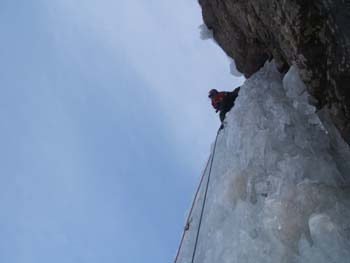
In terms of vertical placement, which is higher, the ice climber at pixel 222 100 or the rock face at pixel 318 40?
the ice climber at pixel 222 100

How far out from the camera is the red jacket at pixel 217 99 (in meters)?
8.60

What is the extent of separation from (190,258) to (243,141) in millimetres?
1855

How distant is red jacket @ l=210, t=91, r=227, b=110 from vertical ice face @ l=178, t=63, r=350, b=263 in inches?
56.3

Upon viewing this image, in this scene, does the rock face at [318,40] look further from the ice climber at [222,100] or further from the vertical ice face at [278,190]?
the ice climber at [222,100]

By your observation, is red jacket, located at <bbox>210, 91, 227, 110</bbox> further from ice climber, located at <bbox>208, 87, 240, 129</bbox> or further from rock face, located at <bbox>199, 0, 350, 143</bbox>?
rock face, located at <bbox>199, 0, 350, 143</bbox>

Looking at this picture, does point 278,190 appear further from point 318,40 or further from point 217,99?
point 217,99

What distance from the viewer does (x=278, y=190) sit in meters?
5.25

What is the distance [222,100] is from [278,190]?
358cm

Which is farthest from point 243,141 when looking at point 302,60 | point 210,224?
point 302,60

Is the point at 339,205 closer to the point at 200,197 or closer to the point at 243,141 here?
the point at 243,141

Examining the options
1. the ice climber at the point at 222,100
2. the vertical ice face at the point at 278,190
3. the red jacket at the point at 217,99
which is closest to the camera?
the vertical ice face at the point at 278,190

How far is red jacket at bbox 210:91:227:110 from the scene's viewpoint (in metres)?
8.60

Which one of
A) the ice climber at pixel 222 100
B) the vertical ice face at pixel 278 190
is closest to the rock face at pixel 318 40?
the vertical ice face at pixel 278 190

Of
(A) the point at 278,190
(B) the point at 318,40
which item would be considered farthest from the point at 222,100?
(B) the point at 318,40
